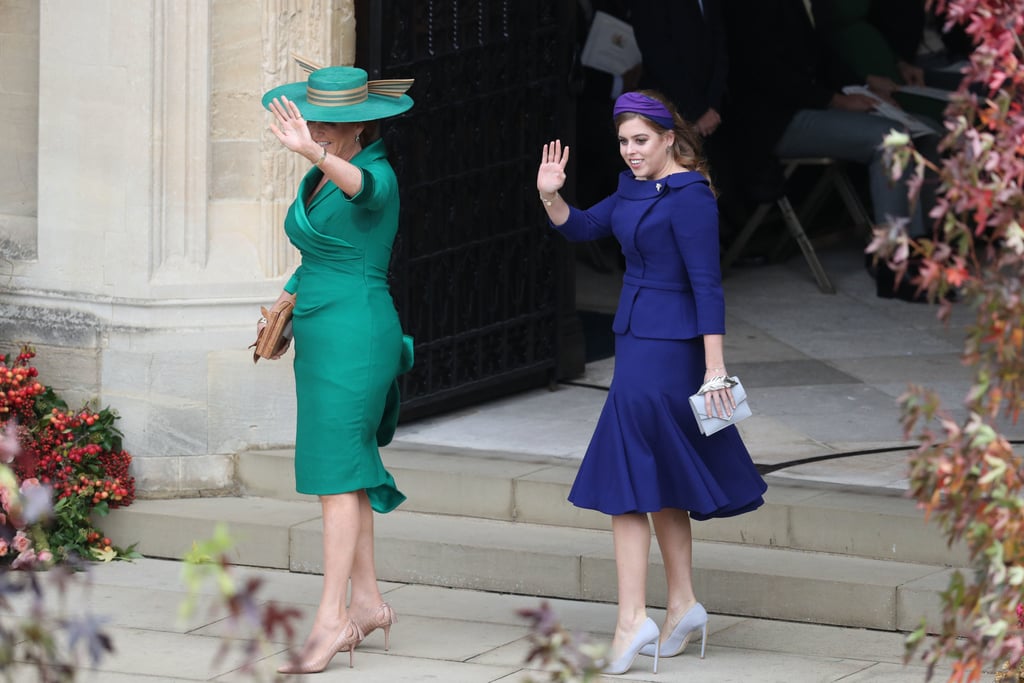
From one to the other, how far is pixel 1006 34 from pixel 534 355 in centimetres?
541

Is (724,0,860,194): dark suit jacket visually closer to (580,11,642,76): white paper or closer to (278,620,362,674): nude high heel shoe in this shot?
(580,11,642,76): white paper

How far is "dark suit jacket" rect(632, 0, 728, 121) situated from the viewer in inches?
391

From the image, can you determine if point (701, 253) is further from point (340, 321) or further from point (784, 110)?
point (784, 110)

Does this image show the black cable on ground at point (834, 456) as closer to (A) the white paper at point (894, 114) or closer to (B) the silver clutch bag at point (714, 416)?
(B) the silver clutch bag at point (714, 416)

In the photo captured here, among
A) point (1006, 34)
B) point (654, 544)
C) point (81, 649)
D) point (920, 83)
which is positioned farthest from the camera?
point (920, 83)

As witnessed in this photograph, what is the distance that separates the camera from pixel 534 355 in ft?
28.9

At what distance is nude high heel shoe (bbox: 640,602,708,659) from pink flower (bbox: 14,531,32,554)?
2390 mm

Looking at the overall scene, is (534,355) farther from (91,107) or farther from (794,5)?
(794,5)

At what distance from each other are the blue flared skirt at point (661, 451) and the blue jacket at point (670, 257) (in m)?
0.07

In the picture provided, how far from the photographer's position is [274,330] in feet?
19.4

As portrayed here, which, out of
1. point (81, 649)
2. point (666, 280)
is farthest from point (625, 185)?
point (81, 649)

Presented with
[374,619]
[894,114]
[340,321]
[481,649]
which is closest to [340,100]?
[340,321]

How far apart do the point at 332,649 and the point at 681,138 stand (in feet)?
6.21

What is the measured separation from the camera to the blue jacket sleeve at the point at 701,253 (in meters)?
5.62
